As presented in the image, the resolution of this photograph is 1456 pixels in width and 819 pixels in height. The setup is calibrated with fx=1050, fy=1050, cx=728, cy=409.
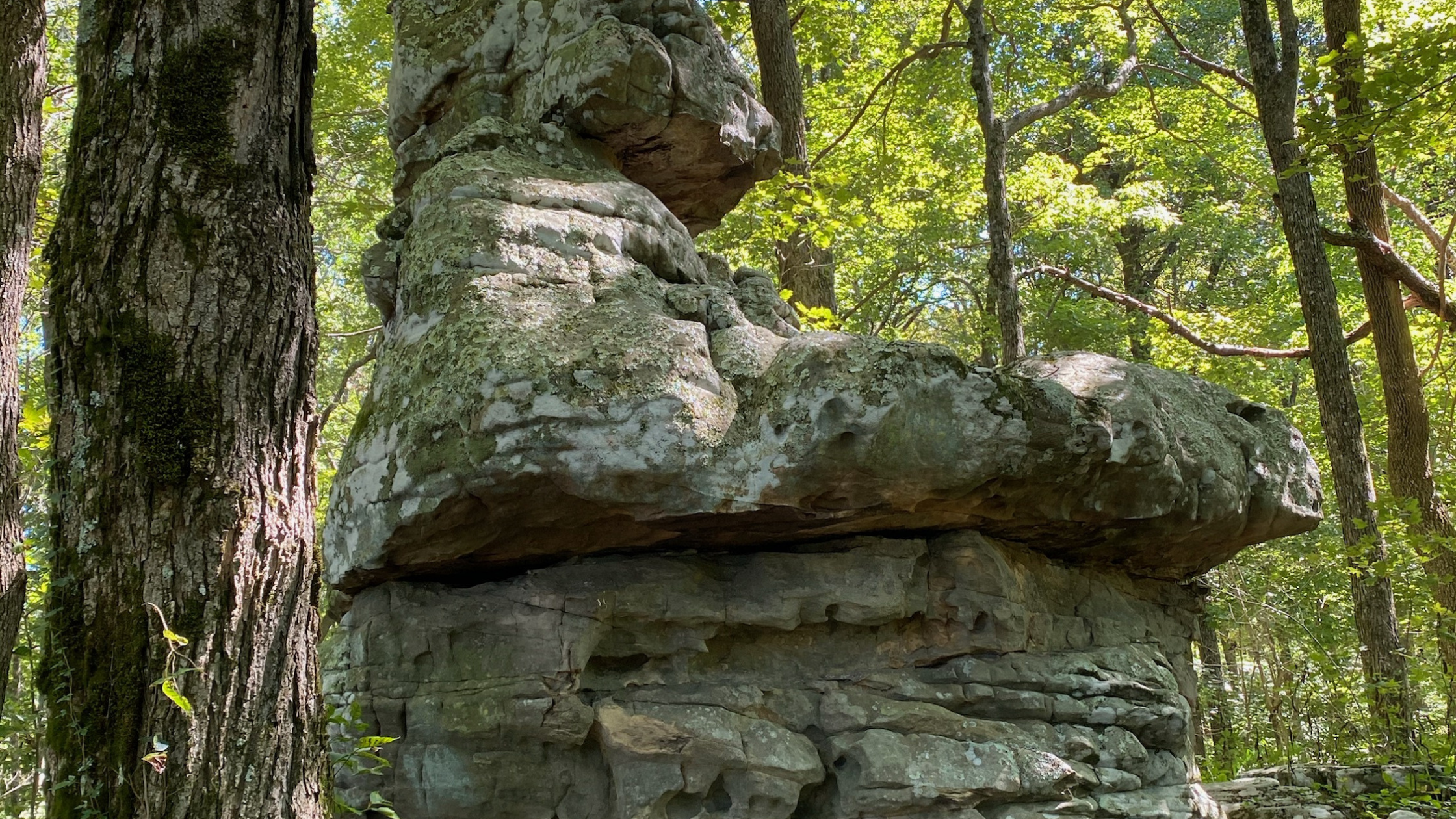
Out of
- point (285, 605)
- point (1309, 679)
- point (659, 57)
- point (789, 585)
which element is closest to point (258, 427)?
point (285, 605)

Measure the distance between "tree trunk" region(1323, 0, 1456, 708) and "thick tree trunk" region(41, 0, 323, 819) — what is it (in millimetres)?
9404

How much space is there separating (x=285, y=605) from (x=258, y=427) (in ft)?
1.66

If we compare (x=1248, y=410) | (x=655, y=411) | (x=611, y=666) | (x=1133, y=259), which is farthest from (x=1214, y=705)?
(x=1133, y=259)

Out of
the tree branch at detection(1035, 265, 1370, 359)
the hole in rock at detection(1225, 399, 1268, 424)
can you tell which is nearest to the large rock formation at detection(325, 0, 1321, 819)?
the hole in rock at detection(1225, 399, 1268, 424)

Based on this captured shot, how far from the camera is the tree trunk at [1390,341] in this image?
986 cm

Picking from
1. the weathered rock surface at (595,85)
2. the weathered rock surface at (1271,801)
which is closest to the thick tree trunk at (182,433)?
the weathered rock surface at (595,85)

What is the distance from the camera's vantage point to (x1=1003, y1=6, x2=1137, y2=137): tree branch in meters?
12.0

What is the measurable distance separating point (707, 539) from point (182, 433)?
2.93 m

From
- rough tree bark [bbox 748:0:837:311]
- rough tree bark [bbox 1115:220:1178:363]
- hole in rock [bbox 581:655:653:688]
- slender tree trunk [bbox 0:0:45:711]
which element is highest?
rough tree bark [bbox 1115:220:1178:363]

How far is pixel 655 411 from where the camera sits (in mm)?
4750

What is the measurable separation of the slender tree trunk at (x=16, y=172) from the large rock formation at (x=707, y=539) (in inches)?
58.0

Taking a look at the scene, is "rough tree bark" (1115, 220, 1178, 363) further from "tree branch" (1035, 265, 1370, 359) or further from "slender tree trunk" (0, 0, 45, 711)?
"slender tree trunk" (0, 0, 45, 711)

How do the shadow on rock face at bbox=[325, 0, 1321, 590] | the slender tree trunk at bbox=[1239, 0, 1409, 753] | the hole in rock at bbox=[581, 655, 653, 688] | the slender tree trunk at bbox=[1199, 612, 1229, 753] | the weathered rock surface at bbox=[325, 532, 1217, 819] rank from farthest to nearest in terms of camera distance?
1. the slender tree trunk at bbox=[1199, 612, 1229, 753]
2. the slender tree trunk at bbox=[1239, 0, 1409, 753]
3. the hole in rock at bbox=[581, 655, 653, 688]
4. the weathered rock surface at bbox=[325, 532, 1217, 819]
5. the shadow on rock face at bbox=[325, 0, 1321, 590]

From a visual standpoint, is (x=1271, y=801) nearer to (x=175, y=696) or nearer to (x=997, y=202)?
(x=997, y=202)
